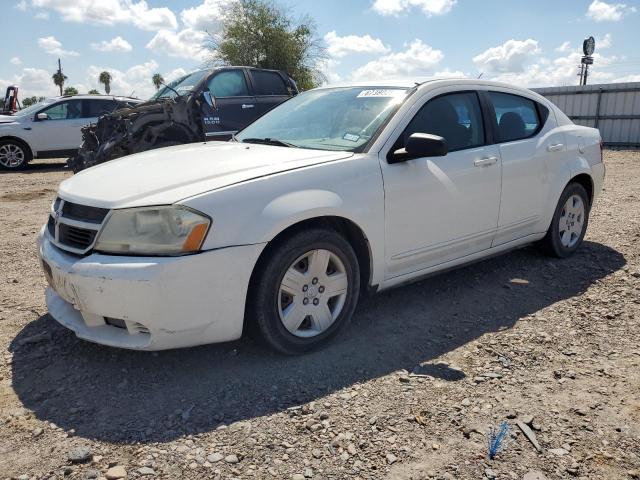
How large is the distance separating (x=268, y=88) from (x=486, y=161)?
7079 mm

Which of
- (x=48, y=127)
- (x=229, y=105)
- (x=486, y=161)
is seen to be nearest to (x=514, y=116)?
(x=486, y=161)

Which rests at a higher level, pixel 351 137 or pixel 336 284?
pixel 351 137

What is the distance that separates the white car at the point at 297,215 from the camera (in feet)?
9.04

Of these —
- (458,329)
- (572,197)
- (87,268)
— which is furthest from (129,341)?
(572,197)

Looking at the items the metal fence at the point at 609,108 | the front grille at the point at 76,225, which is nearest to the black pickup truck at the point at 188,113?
the front grille at the point at 76,225

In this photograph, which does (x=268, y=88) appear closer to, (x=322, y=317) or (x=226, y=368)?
(x=322, y=317)

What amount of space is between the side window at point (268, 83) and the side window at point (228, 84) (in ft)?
0.91

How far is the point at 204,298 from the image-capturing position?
2777 millimetres

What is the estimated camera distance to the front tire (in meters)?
2.98

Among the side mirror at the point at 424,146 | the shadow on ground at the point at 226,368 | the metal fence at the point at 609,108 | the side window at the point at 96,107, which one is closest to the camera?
the shadow on ground at the point at 226,368

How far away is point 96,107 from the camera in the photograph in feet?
42.7

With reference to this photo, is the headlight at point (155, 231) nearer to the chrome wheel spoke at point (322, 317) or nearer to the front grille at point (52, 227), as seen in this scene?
the front grille at point (52, 227)

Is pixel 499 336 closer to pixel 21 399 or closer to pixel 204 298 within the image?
pixel 204 298

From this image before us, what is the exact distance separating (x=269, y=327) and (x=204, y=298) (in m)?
0.43
